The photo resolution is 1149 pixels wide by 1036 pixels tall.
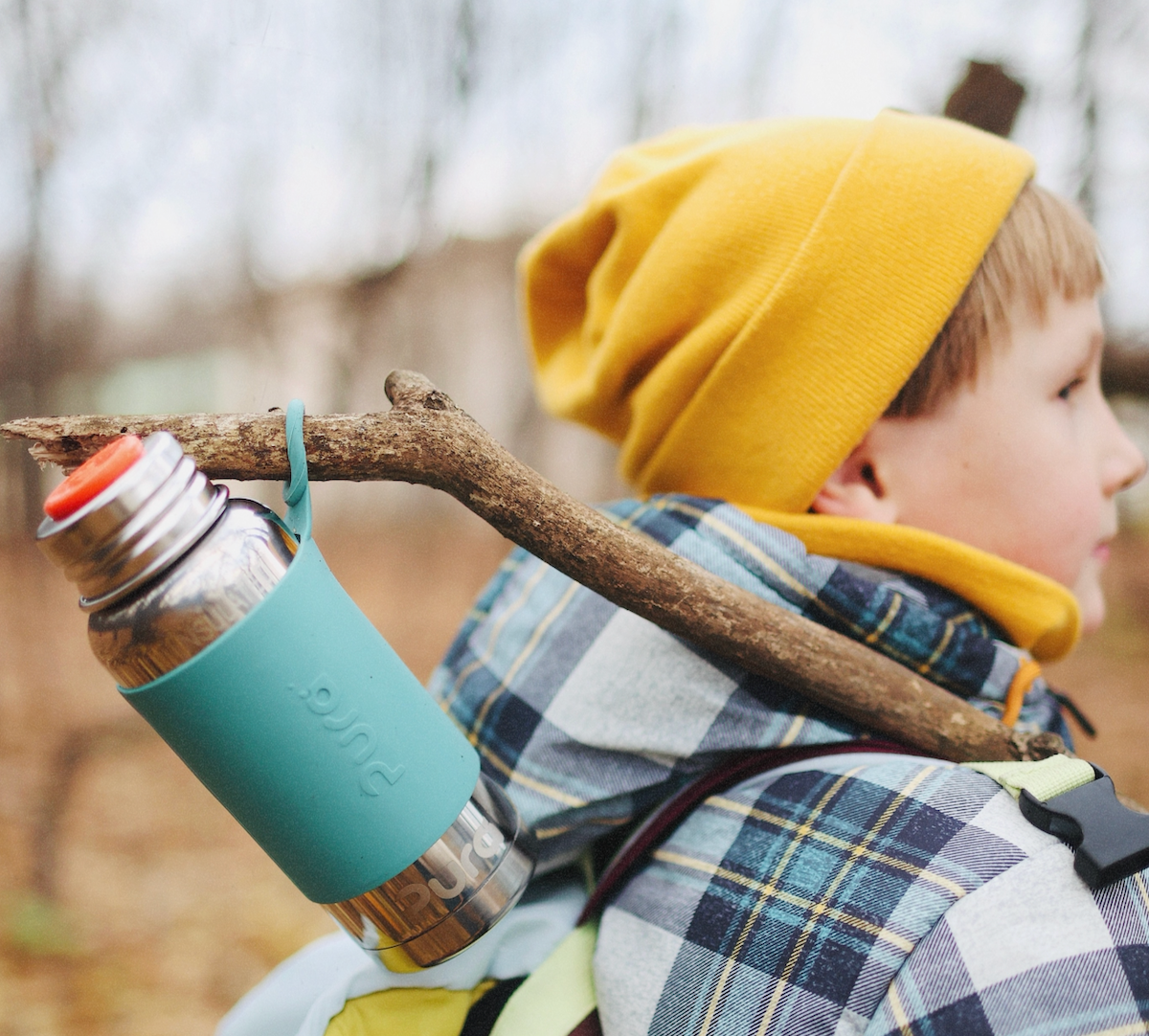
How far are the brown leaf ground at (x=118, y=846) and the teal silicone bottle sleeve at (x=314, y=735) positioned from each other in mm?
2649

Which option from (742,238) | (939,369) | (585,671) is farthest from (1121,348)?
(585,671)

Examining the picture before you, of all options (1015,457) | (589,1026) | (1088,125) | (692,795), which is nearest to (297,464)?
(692,795)

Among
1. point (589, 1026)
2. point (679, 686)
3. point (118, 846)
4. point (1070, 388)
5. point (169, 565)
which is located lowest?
point (118, 846)

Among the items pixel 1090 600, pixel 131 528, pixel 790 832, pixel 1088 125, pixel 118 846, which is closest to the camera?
pixel 131 528

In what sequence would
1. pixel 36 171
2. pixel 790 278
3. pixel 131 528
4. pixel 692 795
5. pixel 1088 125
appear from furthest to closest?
1. pixel 1088 125
2. pixel 36 171
3. pixel 790 278
4. pixel 692 795
5. pixel 131 528

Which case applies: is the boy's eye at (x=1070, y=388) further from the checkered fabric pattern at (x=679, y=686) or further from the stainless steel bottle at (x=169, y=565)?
the stainless steel bottle at (x=169, y=565)

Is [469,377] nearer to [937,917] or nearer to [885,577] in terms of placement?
[885,577]

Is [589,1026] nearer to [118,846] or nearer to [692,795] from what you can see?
[692,795]

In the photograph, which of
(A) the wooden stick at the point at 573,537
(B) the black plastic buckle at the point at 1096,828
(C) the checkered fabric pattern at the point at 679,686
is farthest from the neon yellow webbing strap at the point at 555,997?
(B) the black plastic buckle at the point at 1096,828

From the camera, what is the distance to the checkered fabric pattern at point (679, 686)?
3.15 ft

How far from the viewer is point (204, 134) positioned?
2.05 m

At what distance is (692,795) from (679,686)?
5.5 inches

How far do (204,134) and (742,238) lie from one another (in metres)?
1.59

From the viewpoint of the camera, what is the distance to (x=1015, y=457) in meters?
1.11
